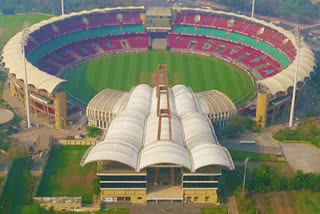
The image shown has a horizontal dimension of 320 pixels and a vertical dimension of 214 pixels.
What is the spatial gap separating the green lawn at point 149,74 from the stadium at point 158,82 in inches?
9.1

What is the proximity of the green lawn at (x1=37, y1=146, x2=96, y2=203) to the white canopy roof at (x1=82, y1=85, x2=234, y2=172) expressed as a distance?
17.0 ft

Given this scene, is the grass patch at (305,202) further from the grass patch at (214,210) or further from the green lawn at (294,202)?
the grass patch at (214,210)

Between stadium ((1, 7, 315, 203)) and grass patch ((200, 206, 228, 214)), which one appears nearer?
grass patch ((200, 206, 228, 214))

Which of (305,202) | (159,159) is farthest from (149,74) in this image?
(305,202)

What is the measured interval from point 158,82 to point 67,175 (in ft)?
97.4

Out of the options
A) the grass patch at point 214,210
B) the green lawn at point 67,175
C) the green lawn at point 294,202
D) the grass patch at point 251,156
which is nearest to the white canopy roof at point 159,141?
the green lawn at point 67,175

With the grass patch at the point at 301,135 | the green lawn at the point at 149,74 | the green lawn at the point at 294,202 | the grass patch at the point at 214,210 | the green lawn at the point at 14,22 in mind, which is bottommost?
the grass patch at the point at 214,210

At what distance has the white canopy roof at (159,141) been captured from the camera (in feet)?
197

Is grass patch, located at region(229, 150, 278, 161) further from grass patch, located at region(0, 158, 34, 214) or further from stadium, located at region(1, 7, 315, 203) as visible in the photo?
grass patch, located at region(0, 158, 34, 214)

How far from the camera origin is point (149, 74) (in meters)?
110

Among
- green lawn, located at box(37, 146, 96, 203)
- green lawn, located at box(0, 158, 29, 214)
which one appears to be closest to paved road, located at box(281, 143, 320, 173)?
green lawn, located at box(37, 146, 96, 203)

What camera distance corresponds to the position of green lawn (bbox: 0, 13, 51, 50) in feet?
476

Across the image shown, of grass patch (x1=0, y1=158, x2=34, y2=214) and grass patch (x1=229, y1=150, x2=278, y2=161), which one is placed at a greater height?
grass patch (x1=229, y1=150, x2=278, y2=161)

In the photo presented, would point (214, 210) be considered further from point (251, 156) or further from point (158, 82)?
point (158, 82)
